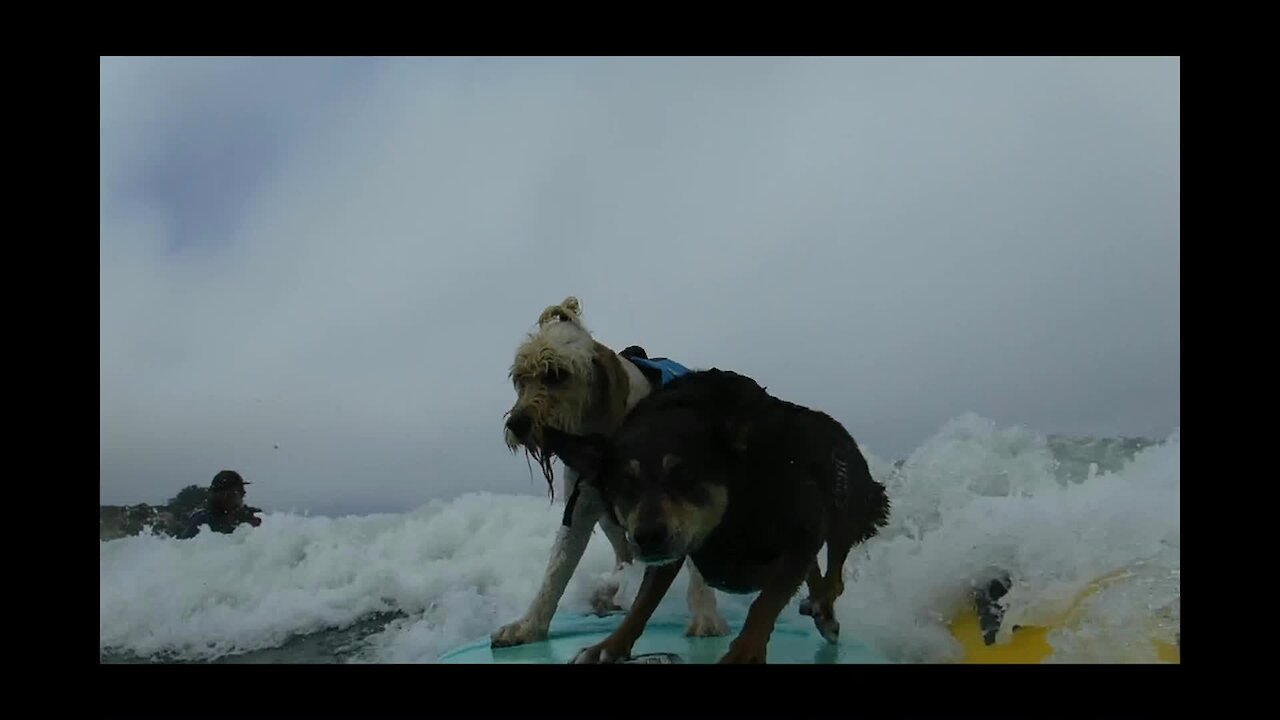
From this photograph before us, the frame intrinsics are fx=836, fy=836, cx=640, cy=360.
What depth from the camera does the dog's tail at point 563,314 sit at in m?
2.40

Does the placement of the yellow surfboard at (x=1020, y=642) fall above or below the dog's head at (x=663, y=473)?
below

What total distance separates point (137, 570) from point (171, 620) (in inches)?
6.6

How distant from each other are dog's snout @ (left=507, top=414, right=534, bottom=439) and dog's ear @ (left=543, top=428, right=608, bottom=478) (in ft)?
1.15


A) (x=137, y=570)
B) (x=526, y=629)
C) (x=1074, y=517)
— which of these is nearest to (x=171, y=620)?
(x=137, y=570)

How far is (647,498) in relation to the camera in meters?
1.74

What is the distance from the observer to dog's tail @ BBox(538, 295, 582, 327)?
Result: 2402 mm

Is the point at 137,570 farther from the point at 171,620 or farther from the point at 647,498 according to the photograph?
the point at 647,498

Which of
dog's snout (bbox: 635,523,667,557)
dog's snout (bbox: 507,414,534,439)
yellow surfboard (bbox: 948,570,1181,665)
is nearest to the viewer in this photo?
dog's snout (bbox: 635,523,667,557)

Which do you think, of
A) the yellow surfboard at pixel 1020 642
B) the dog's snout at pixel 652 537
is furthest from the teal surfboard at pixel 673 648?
the dog's snout at pixel 652 537

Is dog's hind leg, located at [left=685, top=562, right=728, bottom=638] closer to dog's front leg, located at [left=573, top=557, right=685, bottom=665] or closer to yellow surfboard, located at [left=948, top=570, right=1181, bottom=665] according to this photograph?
dog's front leg, located at [left=573, top=557, right=685, bottom=665]

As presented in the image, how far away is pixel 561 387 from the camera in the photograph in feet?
7.45

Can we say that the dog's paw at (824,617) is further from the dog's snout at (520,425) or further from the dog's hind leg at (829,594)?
the dog's snout at (520,425)

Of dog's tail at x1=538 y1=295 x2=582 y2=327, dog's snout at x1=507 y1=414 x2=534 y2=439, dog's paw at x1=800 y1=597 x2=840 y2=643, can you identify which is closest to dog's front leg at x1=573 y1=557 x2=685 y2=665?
dog's paw at x1=800 y1=597 x2=840 y2=643

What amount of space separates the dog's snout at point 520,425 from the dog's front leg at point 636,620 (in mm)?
483
